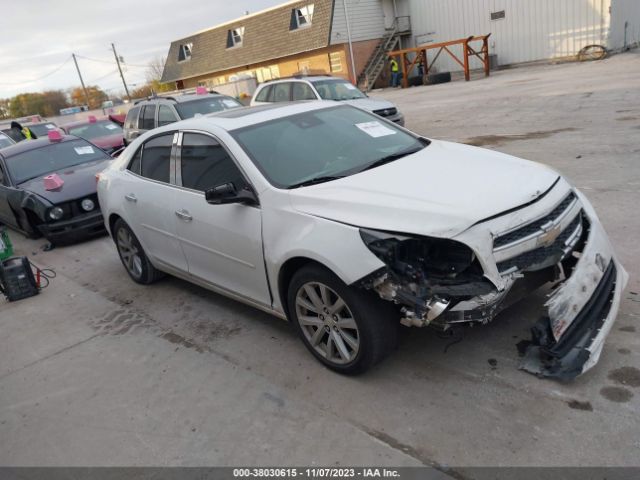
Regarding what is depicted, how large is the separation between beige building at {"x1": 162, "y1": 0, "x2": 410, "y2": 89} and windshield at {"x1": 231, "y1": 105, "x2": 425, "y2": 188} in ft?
82.6

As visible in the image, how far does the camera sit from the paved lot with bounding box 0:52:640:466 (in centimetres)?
266

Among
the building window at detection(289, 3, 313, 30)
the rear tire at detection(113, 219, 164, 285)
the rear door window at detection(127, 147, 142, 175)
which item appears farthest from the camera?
the building window at detection(289, 3, 313, 30)

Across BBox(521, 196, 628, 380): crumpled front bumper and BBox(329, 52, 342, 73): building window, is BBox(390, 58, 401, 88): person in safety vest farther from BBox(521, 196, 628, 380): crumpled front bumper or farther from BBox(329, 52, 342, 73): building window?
BBox(521, 196, 628, 380): crumpled front bumper

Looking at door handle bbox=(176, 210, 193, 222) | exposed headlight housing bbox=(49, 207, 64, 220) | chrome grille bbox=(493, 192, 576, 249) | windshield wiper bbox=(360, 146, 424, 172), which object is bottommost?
exposed headlight housing bbox=(49, 207, 64, 220)

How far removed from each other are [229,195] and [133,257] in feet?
7.90

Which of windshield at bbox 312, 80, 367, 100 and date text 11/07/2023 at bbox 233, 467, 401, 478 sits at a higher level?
windshield at bbox 312, 80, 367, 100

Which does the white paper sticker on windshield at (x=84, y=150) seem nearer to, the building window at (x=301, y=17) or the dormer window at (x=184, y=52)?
the building window at (x=301, y=17)

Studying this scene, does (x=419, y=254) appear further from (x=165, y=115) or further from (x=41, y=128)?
(x=41, y=128)

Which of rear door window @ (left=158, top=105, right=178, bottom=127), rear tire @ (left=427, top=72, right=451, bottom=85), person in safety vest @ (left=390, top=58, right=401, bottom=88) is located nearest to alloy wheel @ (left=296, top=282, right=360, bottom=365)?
rear door window @ (left=158, top=105, right=178, bottom=127)

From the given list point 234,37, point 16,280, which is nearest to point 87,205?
point 16,280

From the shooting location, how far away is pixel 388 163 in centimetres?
371

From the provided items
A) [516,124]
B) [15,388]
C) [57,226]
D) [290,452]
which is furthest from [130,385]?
[516,124]

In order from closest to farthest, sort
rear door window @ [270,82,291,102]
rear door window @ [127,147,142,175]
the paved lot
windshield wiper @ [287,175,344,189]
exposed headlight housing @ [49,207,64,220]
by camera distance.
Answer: the paved lot → windshield wiper @ [287,175,344,189] → rear door window @ [127,147,142,175] → exposed headlight housing @ [49,207,64,220] → rear door window @ [270,82,291,102]

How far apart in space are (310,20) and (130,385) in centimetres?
3158
